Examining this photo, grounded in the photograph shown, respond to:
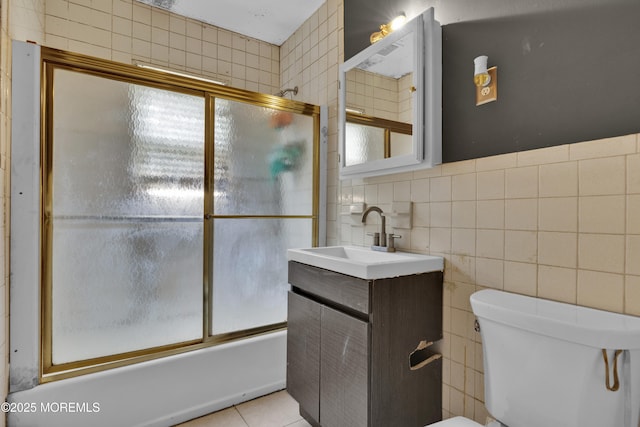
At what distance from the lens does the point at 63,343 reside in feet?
4.64

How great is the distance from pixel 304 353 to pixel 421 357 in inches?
20.8

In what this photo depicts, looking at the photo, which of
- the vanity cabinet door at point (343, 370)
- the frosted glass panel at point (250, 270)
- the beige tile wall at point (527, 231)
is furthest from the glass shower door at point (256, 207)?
the beige tile wall at point (527, 231)

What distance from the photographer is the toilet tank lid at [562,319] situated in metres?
0.73

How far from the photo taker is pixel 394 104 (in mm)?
1536

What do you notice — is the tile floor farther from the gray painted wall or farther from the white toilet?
the gray painted wall

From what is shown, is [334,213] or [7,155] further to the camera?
[334,213]

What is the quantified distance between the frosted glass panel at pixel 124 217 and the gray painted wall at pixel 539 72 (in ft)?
4.27

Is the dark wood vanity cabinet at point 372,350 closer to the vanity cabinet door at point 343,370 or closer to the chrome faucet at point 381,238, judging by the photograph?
→ the vanity cabinet door at point 343,370

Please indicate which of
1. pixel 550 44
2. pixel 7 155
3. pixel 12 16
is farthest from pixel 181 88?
pixel 550 44

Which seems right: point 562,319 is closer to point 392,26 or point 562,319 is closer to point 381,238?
point 381,238

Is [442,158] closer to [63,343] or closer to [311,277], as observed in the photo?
[311,277]

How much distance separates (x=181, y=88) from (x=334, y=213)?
3.74 ft

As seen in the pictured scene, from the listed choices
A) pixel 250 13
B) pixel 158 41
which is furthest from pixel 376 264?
pixel 158 41

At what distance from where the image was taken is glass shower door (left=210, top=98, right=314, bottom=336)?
1806mm
